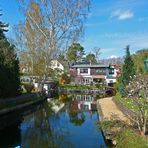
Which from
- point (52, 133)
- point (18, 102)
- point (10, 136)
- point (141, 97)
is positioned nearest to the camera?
point (141, 97)

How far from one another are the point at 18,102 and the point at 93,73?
161 feet

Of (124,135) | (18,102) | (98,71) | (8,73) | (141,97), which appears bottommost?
(124,135)

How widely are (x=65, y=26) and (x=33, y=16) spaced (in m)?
5.73

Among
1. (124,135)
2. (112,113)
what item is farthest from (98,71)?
(124,135)

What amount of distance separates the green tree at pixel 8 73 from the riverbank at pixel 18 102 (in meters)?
1.19

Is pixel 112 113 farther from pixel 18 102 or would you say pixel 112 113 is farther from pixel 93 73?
pixel 93 73

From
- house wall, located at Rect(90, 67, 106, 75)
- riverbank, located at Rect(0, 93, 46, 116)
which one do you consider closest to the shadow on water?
riverbank, located at Rect(0, 93, 46, 116)

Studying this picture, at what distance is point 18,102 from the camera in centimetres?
3794

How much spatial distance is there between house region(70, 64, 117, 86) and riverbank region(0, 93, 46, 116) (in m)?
34.8

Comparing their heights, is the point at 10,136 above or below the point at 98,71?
below

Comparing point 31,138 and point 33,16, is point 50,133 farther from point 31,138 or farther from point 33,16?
point 33,16

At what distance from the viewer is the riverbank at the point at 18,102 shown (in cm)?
3236

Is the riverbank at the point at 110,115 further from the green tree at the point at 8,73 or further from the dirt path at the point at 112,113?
the green tree at the point at 8,73

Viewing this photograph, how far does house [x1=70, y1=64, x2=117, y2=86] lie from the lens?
274ft
